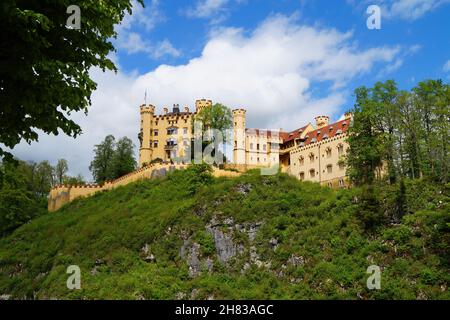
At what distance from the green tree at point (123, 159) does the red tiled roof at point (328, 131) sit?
27.7m

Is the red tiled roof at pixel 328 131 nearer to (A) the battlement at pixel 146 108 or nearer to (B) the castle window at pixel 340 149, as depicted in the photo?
(B) the castle window at pixel 340 149

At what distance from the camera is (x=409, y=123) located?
48.5 m

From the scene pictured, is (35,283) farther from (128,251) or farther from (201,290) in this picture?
(201,290)

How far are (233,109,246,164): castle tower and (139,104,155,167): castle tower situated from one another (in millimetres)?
14681

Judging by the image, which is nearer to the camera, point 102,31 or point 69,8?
point 69,8

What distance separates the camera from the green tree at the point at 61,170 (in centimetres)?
9238

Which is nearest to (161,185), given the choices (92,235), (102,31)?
(92,235)

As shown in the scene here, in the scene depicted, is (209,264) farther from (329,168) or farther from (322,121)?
(322,121)

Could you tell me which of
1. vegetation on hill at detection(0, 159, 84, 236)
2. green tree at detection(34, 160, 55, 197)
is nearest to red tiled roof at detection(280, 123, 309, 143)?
vegetation on hill at detection(0, 159, 84, 236)

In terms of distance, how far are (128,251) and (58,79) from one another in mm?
35840

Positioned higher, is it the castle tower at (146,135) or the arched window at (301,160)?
the castle tower at (146,135)

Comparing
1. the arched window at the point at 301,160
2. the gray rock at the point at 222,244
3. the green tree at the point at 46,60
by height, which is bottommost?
the gray rock at the point at 222,244

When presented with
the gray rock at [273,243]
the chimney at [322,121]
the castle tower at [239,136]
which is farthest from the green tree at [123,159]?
the gray rock at [273,243]

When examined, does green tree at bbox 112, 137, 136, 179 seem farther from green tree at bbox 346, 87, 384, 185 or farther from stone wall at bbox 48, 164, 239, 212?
green tree at bbox 346, 87, 384, 185
